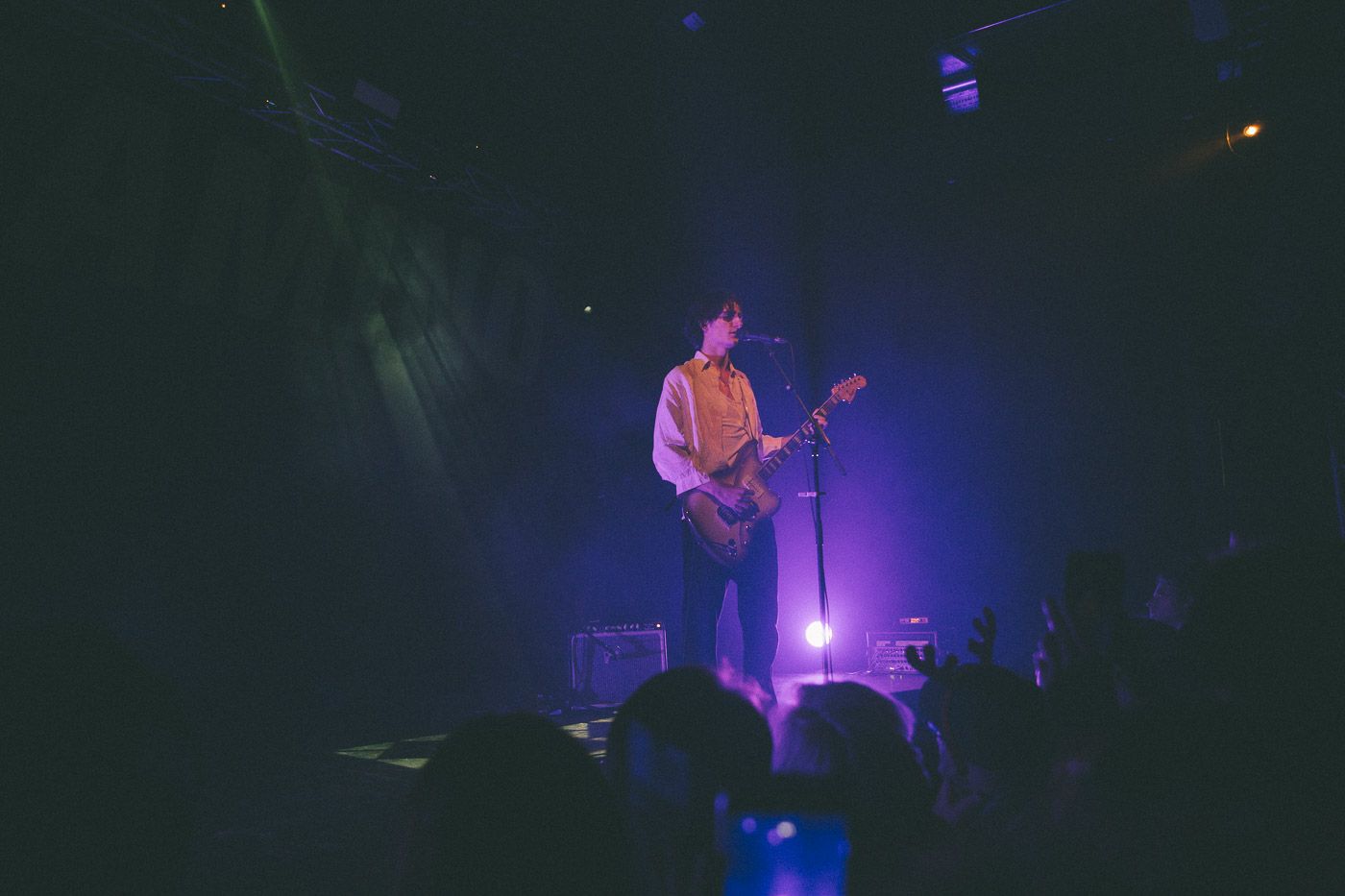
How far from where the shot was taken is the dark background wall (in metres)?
4.54

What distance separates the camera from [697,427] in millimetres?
4512

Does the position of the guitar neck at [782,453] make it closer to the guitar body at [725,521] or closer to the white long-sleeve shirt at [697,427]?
the white long-sleeve shirt at [697,427]

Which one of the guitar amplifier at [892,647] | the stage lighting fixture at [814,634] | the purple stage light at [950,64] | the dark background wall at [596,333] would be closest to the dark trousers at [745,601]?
the dark background wall at [596,333]

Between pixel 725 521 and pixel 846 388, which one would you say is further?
pixel 846 388

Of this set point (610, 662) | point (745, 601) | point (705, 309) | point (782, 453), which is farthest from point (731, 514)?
point (610, 662)

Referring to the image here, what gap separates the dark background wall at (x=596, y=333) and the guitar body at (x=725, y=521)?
8.54 feet

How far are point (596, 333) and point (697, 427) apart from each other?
11.1 feet

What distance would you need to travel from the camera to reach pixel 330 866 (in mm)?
2689

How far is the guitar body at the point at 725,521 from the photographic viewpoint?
430 centimetres

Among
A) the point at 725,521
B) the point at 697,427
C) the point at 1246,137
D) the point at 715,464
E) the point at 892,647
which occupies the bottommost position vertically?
the point at 892,647

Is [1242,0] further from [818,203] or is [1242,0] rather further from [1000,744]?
[1000,744]

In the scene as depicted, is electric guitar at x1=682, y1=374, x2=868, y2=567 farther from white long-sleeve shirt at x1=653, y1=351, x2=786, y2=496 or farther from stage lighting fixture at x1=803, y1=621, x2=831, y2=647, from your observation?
stage lighting fixture at x1=803, y1=621, x2=831, y2=647

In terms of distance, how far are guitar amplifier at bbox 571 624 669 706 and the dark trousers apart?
2.06 m

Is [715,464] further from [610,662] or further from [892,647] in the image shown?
[892,647]
